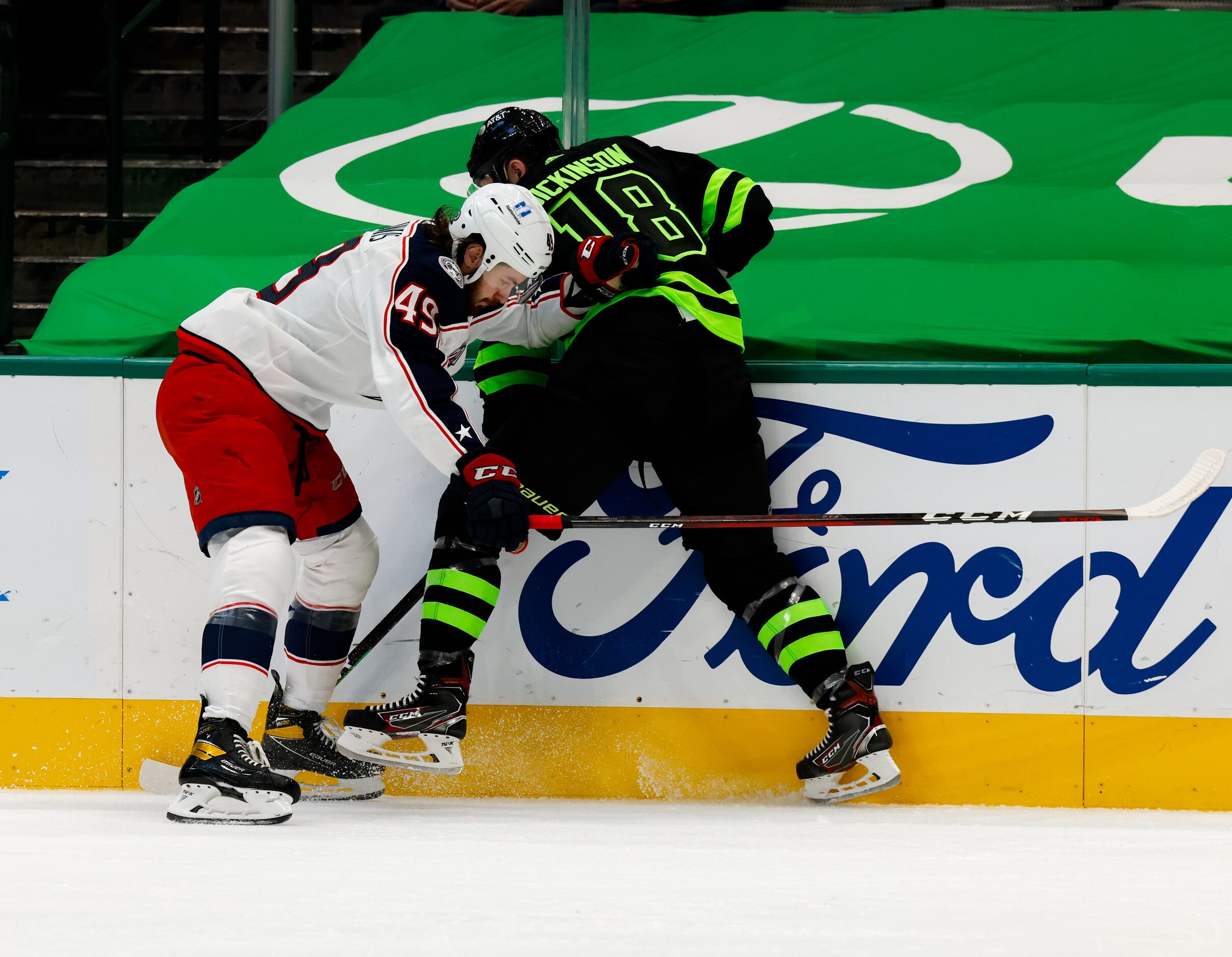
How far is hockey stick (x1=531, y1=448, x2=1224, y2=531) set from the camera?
2320mm

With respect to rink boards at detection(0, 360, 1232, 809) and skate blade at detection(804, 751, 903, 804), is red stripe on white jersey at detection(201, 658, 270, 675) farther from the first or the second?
skate blade at detection(804, 751, 903, 804)

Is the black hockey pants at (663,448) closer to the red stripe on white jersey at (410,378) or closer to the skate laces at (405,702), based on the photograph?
the skate laces at (405,702)

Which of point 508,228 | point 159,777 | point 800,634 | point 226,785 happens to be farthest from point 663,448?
point 159,777

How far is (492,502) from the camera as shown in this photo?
7.00 feet

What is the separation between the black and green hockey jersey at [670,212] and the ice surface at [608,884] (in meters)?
1.02

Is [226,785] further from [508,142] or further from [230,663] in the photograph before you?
[508,142]

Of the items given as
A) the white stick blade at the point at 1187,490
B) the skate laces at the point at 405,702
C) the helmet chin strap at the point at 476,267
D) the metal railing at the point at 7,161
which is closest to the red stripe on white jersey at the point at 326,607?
the skate laces at the point at 405,702

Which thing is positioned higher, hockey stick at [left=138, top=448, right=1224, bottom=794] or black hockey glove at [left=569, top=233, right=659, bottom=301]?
black hockey glove at [left=569, top=233, right=659, bottom=301]

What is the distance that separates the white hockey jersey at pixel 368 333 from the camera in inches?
85.7

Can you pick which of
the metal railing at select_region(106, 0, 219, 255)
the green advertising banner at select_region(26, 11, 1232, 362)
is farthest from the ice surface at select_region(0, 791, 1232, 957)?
the metal railing at select_region(106, 0, 219, 255)

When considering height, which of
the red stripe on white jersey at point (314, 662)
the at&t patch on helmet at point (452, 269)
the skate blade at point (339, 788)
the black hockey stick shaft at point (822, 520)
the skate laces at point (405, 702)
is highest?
the at&t patch on helmet at point (452, 269)

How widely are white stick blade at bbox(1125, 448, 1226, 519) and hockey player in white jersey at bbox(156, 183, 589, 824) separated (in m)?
1.15

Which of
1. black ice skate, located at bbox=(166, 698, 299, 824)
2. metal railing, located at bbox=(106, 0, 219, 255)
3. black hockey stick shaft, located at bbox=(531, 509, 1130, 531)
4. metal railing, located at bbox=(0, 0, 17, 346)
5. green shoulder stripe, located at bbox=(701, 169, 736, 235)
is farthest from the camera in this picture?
metal railing, located at bbox=(106, 0, 219, 255)

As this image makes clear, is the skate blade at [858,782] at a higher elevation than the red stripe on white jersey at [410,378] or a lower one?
lower
